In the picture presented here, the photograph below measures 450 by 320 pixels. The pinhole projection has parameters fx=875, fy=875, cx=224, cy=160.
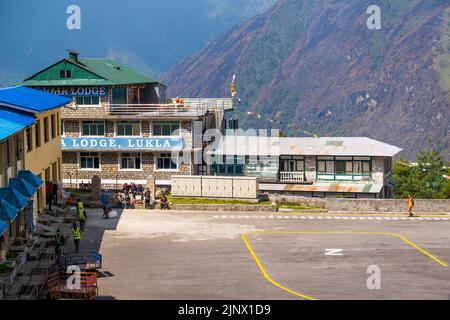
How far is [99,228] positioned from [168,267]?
12639 mm

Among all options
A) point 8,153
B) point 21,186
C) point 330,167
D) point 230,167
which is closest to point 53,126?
point 8,153

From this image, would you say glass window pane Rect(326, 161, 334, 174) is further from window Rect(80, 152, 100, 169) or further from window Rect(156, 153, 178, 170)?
window Rect(80, 152, 100, 169)

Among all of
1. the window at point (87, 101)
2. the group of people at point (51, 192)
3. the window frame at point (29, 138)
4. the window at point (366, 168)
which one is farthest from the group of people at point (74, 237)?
the window at point (366, 168)

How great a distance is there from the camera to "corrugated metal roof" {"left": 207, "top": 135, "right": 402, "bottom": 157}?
7806cm

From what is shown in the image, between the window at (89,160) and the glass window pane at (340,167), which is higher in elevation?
the window at (89,160)

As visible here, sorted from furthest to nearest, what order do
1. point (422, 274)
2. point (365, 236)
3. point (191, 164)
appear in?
point (191, 164) < point (365, 236) < point (422, 274)

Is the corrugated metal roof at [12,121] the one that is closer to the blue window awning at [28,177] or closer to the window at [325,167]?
the blue window awning at [28,177]

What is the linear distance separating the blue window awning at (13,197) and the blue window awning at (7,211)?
5.15 ft

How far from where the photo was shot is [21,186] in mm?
47031

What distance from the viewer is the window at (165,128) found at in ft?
246

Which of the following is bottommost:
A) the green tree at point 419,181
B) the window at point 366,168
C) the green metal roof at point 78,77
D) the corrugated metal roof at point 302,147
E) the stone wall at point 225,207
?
the green tree at point 419,181
